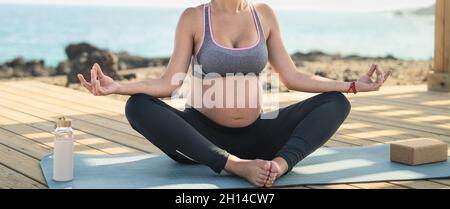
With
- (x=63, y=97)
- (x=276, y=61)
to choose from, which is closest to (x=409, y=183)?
(x=276, y=61)

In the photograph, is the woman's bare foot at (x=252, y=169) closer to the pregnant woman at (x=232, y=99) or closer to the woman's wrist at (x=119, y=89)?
the pregnant woman at (x=232, y=99)

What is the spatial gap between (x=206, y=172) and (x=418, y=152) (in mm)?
799

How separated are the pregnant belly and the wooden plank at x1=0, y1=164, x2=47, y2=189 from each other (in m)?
0.65

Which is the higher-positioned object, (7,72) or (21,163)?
(21,163)

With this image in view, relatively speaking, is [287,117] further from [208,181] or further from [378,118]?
[378,118]

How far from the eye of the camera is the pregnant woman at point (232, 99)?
240 centimetres

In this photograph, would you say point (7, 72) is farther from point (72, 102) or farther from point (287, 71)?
point (287, 71)

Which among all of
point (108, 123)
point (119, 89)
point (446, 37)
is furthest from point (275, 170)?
point (446, 37)

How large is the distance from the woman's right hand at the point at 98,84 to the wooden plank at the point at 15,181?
0.37 meters

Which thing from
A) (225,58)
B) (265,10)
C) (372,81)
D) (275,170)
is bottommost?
(275,170)

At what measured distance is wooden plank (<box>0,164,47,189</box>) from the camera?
232 cm

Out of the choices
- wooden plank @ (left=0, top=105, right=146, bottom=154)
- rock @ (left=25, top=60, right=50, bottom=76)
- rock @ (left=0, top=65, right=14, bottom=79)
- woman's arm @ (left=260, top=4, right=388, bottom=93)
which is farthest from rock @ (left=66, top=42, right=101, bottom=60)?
woman's arm @ (left=260, top=4, right=388, bottom=93)

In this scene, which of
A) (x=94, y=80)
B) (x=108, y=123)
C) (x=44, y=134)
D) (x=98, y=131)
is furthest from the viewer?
(x=108, y=123)

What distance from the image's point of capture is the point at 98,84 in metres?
2.26
